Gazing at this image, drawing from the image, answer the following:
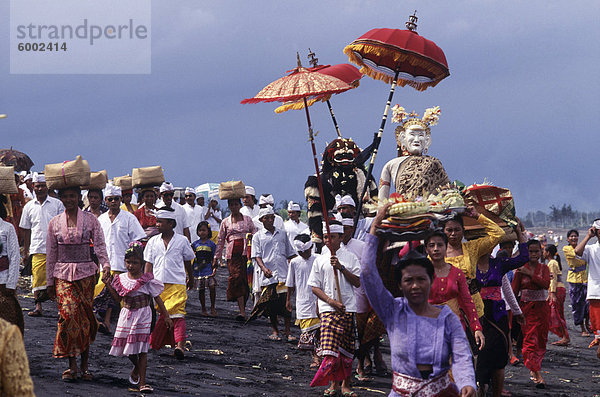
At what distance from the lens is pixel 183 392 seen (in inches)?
357

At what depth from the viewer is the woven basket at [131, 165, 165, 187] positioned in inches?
536

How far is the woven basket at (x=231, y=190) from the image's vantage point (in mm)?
15820

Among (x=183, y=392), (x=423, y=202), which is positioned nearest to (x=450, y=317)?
(x=423, y=202)

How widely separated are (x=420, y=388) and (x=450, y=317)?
48cm

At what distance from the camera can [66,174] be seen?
30.9ft

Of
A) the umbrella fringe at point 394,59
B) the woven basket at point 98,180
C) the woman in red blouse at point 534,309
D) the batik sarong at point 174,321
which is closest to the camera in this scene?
the batik sarong at point 174,321

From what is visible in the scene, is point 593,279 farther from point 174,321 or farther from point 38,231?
point 38,231

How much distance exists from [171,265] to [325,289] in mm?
2759

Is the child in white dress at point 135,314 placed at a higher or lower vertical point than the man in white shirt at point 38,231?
lower

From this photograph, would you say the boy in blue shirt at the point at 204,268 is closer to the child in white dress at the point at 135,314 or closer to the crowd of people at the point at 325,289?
the crowd of people at the point at 325,289

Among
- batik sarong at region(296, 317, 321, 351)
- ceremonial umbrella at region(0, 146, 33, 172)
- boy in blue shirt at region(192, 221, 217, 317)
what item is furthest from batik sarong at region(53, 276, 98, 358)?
ceremonial umbrella at region(0, 146, 33, 172)

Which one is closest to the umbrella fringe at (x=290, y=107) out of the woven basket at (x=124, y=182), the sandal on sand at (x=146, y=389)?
the woven basket at (x=124, y=182)

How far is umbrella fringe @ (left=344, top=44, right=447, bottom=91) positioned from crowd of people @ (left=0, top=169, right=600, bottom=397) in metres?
1.94

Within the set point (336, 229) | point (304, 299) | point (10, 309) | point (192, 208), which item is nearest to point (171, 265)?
point (304, 299)
